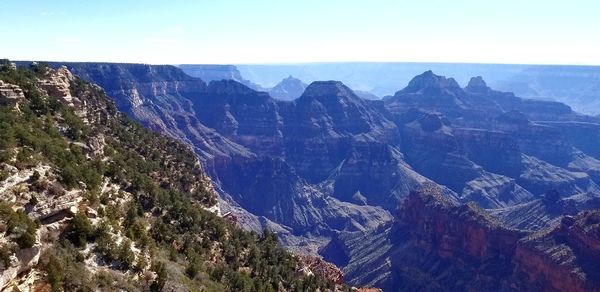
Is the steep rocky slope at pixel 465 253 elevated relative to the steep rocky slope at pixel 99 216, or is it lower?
lower

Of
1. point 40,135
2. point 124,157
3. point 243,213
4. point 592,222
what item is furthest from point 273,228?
point 40,135

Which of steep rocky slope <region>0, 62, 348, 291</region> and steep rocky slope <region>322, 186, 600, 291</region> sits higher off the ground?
steep rocky slope <region>0, 62, 348, 291</region>

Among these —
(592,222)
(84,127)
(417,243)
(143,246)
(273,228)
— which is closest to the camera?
(143,246)

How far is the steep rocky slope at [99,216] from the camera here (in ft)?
106

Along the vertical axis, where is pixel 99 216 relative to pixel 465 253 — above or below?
above

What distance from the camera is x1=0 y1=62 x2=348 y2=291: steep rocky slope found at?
32.3 meters

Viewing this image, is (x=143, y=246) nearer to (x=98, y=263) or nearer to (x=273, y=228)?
(x=98, y=263)

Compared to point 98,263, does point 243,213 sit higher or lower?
lower

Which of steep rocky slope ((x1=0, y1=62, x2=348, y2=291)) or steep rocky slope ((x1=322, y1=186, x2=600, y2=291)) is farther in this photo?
steep rocky slope ((x1=322, y1=186, x2=600, y2=291))

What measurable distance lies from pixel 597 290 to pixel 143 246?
89690 mm

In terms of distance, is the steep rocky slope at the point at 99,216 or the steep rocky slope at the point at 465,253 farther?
the steep rocky slope at the point at 465,253

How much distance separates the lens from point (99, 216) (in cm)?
4006

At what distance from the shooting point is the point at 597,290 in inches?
3939

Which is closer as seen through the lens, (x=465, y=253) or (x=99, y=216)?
(x=99, y=216)
